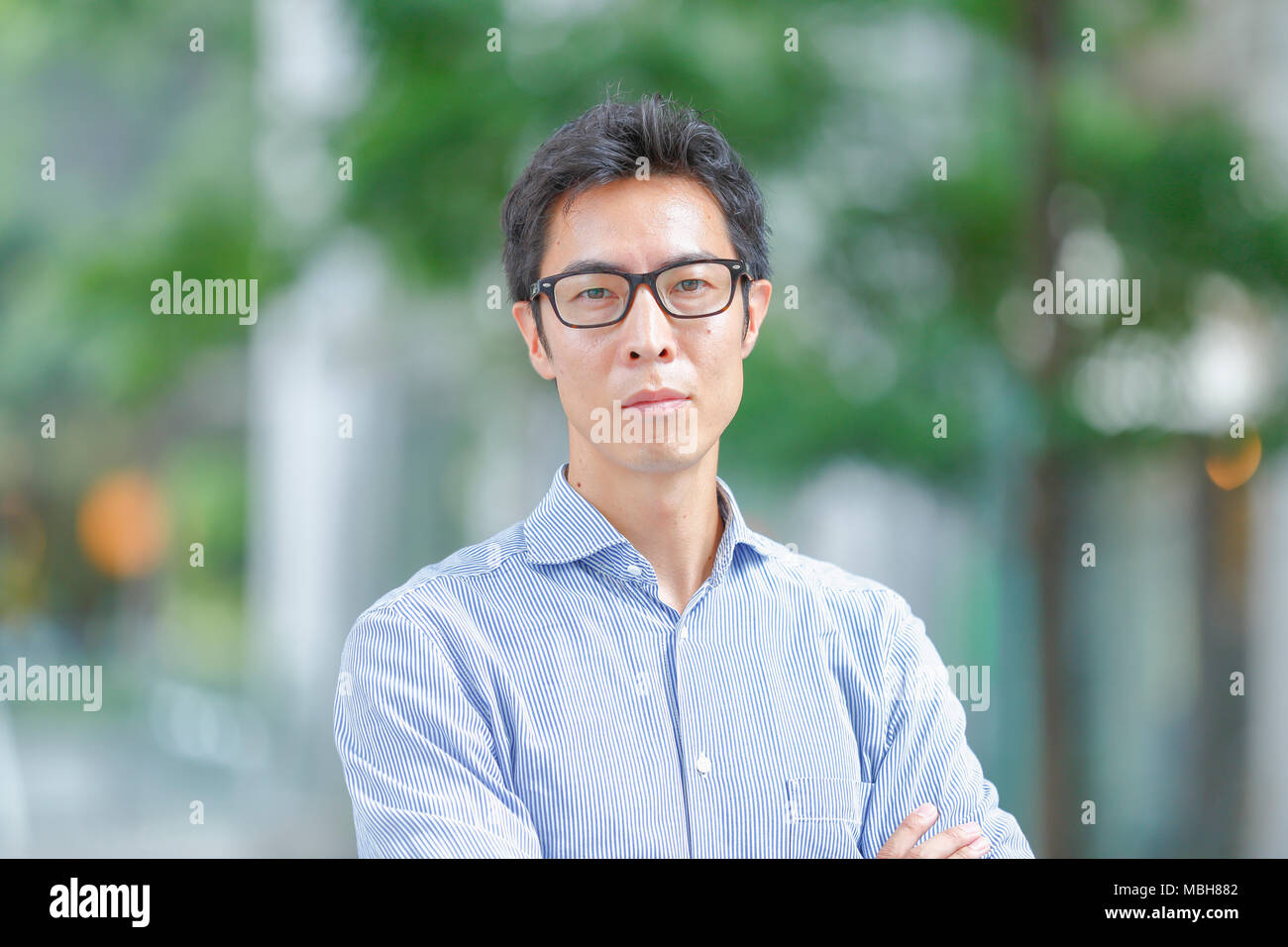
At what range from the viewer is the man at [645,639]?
120 centimetres

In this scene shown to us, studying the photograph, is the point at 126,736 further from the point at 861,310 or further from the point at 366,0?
the point at 861,310

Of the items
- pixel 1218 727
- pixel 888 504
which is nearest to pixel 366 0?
pixel 888 504

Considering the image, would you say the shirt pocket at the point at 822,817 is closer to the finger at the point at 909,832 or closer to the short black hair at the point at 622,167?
the finger at the point at 909,832

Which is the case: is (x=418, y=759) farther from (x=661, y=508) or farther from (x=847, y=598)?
(x=847, y=598)

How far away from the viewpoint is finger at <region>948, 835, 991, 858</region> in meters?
1.24

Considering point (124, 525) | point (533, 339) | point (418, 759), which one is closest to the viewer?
point (418, 759)

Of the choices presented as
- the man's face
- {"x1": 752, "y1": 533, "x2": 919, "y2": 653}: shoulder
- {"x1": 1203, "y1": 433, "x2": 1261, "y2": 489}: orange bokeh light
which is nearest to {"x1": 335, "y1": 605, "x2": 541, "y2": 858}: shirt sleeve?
the man's face

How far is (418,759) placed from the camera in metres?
1.15

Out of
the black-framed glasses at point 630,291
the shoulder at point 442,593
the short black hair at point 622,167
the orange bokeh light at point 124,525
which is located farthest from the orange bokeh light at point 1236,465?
the orange bokeh light at point 124,525

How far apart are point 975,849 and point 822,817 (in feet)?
0.54

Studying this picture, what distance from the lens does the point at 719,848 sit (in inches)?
48.0

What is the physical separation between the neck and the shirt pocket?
24cm

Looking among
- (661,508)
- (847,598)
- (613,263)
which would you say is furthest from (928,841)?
(613,263)

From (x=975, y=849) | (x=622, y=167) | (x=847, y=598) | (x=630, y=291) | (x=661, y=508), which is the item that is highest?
(x=622, y=167)
